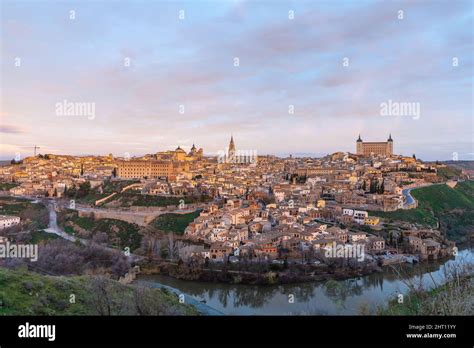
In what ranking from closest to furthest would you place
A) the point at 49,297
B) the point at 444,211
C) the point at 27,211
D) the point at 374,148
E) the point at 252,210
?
the point at 49,297 → the point at 252,210 → the point at 27,211 → the point at 444,211 → the point at 374,148

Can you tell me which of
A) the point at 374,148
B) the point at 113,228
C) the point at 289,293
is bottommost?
the point at 289,293

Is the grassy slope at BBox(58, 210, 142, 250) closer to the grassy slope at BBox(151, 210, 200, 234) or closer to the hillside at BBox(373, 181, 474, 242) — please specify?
the grassy slope at BBox(151, 210, 200, 234)
